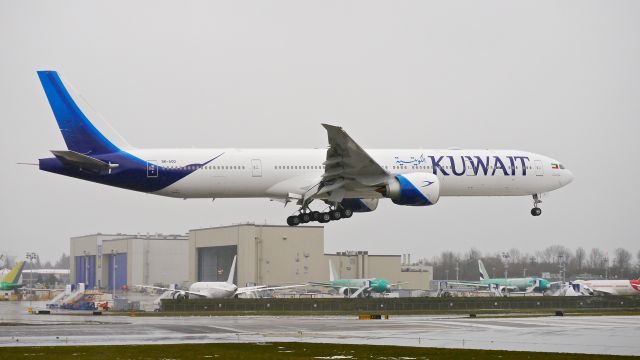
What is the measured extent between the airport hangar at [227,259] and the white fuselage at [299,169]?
72871 mm

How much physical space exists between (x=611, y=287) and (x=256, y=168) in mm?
65757

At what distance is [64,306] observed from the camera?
9644 cm

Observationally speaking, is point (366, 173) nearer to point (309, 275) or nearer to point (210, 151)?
point (210, 151)

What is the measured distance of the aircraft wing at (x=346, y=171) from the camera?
5150 cm

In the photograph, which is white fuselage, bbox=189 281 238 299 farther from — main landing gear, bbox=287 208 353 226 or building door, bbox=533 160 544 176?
building door, bbox=533 160 544 176

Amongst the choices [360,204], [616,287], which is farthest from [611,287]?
[360,204]

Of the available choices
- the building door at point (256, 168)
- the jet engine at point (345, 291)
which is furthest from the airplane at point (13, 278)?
the building door at point (256, 168)

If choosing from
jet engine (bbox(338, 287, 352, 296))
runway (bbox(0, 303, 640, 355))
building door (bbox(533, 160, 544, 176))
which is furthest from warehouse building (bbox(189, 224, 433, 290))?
runway (bbox(0, 303, 640, 355))

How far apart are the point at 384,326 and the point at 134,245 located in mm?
114388

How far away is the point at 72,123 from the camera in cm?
5488

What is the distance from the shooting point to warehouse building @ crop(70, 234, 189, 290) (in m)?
159

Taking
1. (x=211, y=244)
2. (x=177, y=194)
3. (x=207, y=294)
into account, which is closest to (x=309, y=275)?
(x=211, y=244)

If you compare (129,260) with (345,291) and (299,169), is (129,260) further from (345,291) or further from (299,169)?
(299,169)

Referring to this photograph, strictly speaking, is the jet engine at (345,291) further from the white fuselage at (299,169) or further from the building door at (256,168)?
the building door at (256,168)
